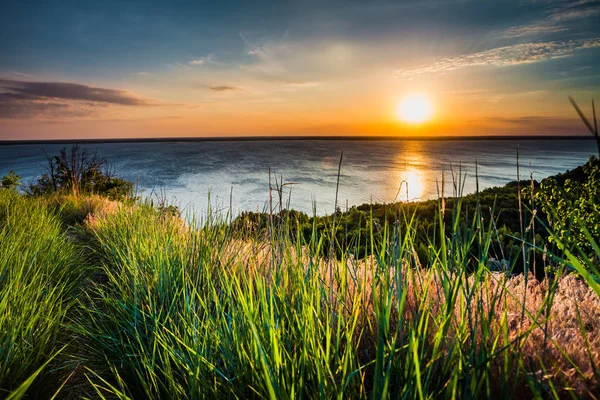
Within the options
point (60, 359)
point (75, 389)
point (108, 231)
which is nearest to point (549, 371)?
point (75, 389)

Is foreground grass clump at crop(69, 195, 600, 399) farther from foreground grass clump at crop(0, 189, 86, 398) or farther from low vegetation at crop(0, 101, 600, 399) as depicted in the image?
foreground grass clump at crop(0, 189, 86, 398)

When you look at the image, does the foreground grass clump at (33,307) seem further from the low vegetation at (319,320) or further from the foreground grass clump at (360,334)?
the foreground grass clump at (360,334)

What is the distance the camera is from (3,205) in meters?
6.25

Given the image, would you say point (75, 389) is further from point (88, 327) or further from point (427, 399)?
point (427, 399)

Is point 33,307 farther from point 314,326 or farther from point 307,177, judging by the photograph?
point 307,177

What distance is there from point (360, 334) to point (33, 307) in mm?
2377

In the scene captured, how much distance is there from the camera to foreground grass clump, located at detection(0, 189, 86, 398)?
2.07 metres

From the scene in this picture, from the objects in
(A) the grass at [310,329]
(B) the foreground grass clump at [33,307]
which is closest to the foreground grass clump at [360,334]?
(A) the grass at [310,329]

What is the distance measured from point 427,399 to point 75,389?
7.88ft

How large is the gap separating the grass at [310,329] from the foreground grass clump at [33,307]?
19 millimetres

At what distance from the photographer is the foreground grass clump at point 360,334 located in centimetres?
130

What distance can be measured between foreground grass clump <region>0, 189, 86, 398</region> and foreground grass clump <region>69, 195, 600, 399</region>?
0.26 metres

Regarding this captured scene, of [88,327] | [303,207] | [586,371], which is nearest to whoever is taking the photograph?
[586,371]

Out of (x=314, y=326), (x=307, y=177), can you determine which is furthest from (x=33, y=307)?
(x=307, y=177)
